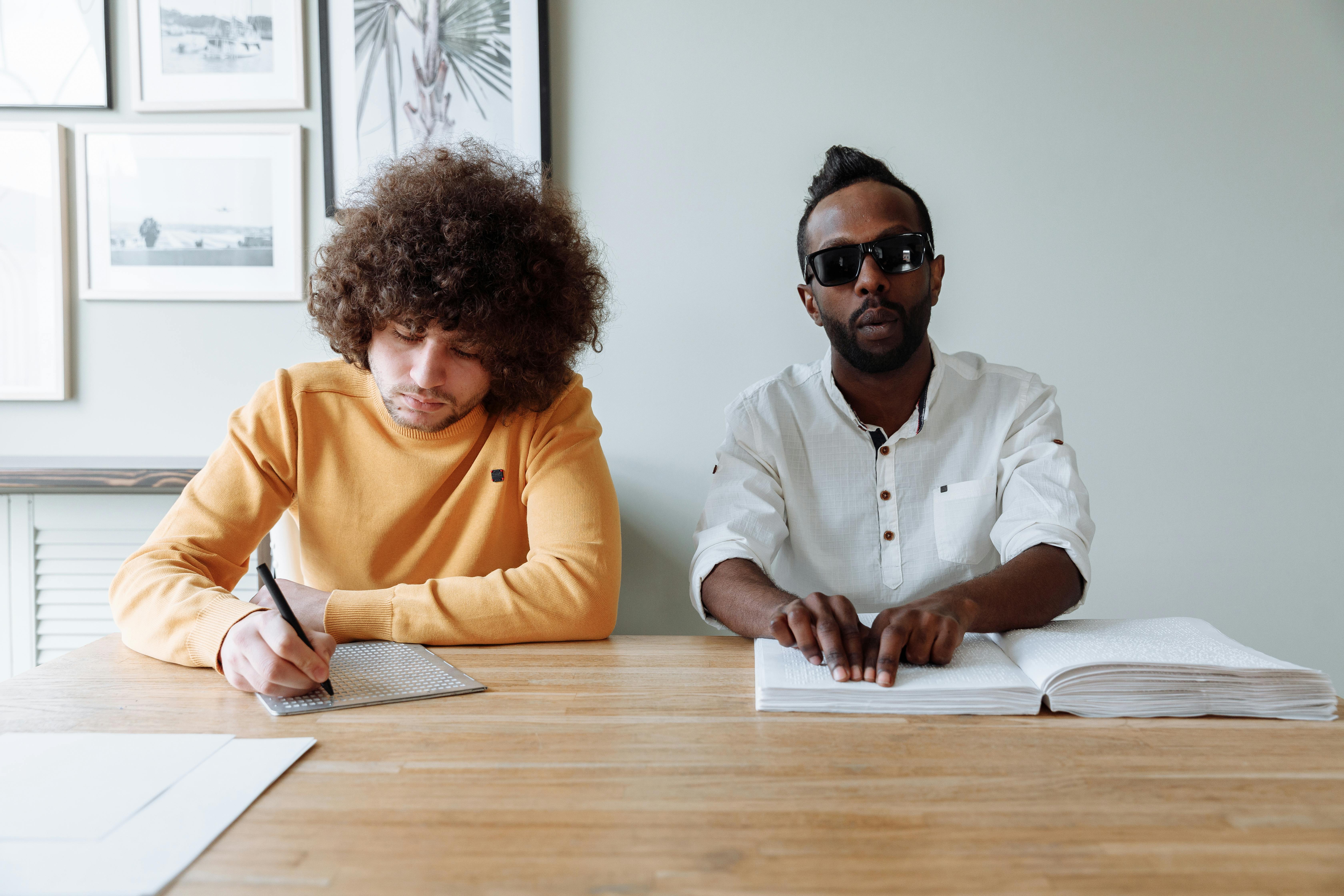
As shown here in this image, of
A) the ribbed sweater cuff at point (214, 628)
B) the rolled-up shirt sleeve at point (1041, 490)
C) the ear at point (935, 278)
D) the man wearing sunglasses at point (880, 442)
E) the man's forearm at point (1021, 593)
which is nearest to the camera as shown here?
the ribbed sweater cuff at point (214, 628)

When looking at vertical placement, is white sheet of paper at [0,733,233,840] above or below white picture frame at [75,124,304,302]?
below

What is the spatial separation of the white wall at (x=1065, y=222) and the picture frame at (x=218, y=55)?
1.9 inches

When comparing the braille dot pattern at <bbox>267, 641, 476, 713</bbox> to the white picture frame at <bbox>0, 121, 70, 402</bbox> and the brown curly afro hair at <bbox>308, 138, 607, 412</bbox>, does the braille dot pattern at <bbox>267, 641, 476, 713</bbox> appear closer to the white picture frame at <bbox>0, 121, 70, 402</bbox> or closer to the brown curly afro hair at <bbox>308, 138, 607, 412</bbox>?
the brown curly afro hair at <bbox>308, 138, 607, 412</bbox>

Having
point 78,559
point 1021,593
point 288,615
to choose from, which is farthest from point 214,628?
point 78,559

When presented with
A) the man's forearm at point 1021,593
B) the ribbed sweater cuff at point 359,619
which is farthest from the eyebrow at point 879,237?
the ribbed sweater cuff at point 359,619

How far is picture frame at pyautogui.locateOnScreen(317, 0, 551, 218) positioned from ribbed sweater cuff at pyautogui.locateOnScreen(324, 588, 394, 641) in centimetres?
135

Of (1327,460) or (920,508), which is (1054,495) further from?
(1327,460)

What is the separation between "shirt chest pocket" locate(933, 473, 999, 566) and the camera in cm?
161

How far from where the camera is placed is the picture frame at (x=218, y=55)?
87.7 inches

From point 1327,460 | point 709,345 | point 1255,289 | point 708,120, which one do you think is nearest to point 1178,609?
point 1327,460

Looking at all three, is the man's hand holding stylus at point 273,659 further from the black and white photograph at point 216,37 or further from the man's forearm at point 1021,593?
the black and white photograph at point 216,37

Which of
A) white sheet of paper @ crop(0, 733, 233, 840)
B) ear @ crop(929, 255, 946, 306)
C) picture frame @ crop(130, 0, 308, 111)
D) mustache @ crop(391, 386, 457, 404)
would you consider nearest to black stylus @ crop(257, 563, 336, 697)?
white sheet of paper @ crop(0, 733, 233, 840)

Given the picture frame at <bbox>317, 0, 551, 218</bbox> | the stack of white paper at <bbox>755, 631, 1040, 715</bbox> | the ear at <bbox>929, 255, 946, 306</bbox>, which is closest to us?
the stack of white paper at <bbox>755, 631, 1040, 715</bbox>

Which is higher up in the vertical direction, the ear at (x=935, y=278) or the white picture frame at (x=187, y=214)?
the white picture frame at (x=187, y=214)
